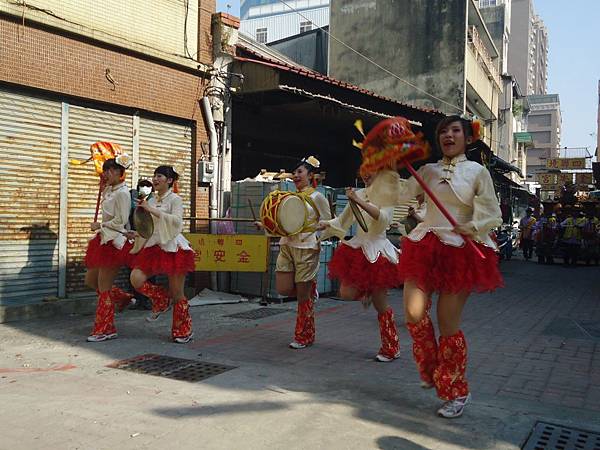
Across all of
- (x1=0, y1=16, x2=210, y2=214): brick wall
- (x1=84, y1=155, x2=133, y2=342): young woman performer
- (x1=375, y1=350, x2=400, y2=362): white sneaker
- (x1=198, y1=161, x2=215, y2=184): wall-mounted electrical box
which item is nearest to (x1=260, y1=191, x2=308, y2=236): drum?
(x1=375, y1=350, x2=400, y2=362): white sneaker

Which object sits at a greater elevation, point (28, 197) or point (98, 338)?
point (28, 197)

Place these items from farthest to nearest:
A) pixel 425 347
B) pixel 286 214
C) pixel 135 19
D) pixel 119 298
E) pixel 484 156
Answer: pixel 484 156 < pixel 135 19 < pixel 119 298 < pixel 286 214 < pixel 425 347

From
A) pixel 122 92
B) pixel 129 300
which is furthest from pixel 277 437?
pixel 122 92

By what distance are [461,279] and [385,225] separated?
1584 mm

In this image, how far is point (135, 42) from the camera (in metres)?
9.09

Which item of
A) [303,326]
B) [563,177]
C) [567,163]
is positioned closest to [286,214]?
[303,326]

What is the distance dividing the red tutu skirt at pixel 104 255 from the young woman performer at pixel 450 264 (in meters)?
3.55

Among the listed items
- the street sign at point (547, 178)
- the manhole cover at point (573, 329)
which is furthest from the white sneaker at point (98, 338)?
the street sign at point (547, 178)

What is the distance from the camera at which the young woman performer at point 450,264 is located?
408 cm

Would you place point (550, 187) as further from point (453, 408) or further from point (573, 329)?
point (453, 408)

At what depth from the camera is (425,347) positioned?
13.8ft

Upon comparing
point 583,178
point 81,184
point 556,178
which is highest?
point 583,178

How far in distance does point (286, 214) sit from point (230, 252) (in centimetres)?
346

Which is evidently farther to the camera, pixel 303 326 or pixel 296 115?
pixel 296 115
